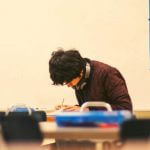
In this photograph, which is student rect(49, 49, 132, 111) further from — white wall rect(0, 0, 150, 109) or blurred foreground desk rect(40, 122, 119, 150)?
white wall rect(0, 0, 150, 109)

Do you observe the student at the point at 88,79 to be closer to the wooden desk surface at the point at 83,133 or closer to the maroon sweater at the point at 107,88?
the maroon sweater at the point at 107,88

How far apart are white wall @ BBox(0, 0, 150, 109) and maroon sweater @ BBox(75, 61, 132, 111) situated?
1182 mm

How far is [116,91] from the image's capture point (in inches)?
97.3

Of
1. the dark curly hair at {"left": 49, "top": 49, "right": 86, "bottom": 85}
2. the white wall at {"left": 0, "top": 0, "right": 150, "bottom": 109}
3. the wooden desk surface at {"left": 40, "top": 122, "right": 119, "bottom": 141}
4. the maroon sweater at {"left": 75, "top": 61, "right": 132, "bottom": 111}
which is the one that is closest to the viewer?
the wooden desk surface at {"left": 40, "top": 122, "right": 119, "bottom": 141}

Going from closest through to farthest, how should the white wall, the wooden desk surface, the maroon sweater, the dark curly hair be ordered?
the wooden desk surface, the dark curly hair, the maroon sweater, the white wall

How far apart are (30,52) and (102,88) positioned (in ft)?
4.77

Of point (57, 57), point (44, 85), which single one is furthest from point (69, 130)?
point (44, 85)

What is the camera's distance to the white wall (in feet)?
12.3

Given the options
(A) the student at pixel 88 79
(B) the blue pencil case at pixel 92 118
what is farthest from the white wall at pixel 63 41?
(B) the blue pencil case at pixel 92 118

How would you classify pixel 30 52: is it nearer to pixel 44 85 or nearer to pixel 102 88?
pixel 44 85

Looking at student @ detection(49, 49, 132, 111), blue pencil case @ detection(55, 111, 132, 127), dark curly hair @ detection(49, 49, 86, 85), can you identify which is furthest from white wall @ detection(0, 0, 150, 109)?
blue pencil case @ detection(55, 111, 132, 127)

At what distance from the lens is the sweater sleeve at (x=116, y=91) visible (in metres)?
2.44

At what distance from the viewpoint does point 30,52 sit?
380cm

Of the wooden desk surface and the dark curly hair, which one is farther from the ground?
the dark curly hair
